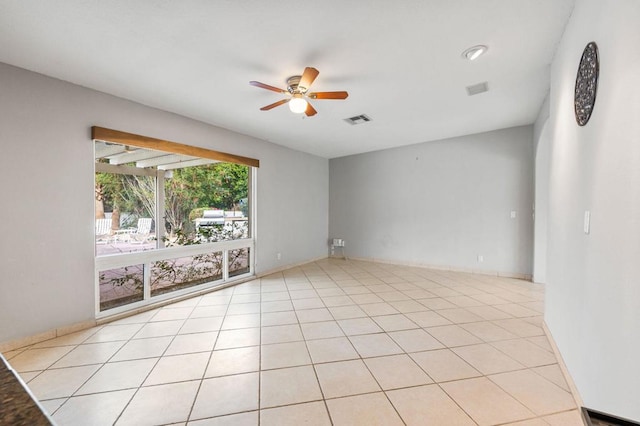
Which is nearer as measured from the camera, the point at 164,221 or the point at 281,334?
the point at 281,334

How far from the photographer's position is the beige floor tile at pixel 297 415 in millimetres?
1570

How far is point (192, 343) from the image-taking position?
2.50 meters

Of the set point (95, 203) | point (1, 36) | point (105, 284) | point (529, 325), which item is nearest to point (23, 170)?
point (95, 203)

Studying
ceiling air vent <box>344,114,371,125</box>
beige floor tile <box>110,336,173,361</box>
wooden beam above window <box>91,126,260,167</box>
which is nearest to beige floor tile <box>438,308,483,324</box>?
ceiling air vent <box>344,114,371,125</box>

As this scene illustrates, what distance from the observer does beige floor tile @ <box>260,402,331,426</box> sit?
61.8 inches

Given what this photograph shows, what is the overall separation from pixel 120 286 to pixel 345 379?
296cm

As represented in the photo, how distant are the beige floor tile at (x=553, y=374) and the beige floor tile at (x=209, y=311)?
3.10 metres

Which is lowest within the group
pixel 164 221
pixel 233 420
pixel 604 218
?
pixel 233 420

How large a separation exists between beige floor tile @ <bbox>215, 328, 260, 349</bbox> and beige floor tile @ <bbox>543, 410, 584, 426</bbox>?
2168 mm

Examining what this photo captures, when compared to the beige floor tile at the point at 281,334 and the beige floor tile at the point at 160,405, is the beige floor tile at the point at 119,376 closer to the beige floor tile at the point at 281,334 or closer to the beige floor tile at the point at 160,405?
the beige floor tile at the point at 160,405

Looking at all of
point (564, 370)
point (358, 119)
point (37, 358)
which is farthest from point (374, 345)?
point (358, 119)

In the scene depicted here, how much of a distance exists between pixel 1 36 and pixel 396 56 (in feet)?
10.3

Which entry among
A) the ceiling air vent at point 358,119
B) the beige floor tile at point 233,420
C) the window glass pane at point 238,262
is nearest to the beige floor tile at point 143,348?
the beige floor tile at point 233,420

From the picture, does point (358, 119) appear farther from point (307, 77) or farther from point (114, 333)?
point (114, 333)
